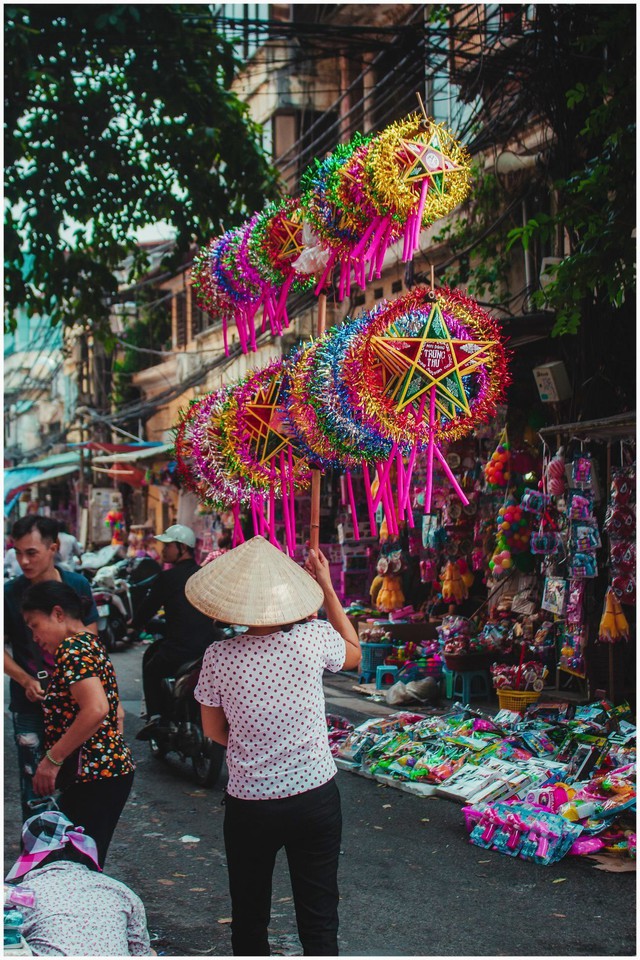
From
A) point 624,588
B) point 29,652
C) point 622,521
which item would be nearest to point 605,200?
point 622,521

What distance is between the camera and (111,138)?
9.68m

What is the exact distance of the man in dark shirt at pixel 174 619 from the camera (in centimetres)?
733

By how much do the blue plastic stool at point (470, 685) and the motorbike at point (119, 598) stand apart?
483 cm

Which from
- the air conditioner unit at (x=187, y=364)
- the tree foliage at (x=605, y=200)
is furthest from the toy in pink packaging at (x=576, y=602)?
the air conditioner unit at (x=187, y=364)

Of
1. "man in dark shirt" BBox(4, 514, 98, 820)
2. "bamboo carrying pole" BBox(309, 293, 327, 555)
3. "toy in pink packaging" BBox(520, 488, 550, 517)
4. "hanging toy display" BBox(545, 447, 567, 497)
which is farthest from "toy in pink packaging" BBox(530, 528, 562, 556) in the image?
"bamboo carrying pole" BBox(309, 293, 327, 555)

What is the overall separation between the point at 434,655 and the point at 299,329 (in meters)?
8.43

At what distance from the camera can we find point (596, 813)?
18.3 feet

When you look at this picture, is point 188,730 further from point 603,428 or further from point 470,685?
point 603,428

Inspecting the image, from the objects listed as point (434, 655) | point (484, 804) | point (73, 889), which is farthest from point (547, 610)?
point (73, 889)

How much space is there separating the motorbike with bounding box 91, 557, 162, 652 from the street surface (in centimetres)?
656

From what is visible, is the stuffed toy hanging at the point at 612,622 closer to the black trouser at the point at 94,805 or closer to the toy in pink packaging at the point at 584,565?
the toy in pink packaging at the point at 584,565

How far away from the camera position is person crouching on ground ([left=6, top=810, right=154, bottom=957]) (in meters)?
3.05

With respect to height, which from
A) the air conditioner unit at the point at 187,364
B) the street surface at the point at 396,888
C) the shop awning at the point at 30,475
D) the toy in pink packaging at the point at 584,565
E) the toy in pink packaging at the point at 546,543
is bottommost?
the street surface at the point at 396,888

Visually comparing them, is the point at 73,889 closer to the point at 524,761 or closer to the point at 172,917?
the point at 172,917
